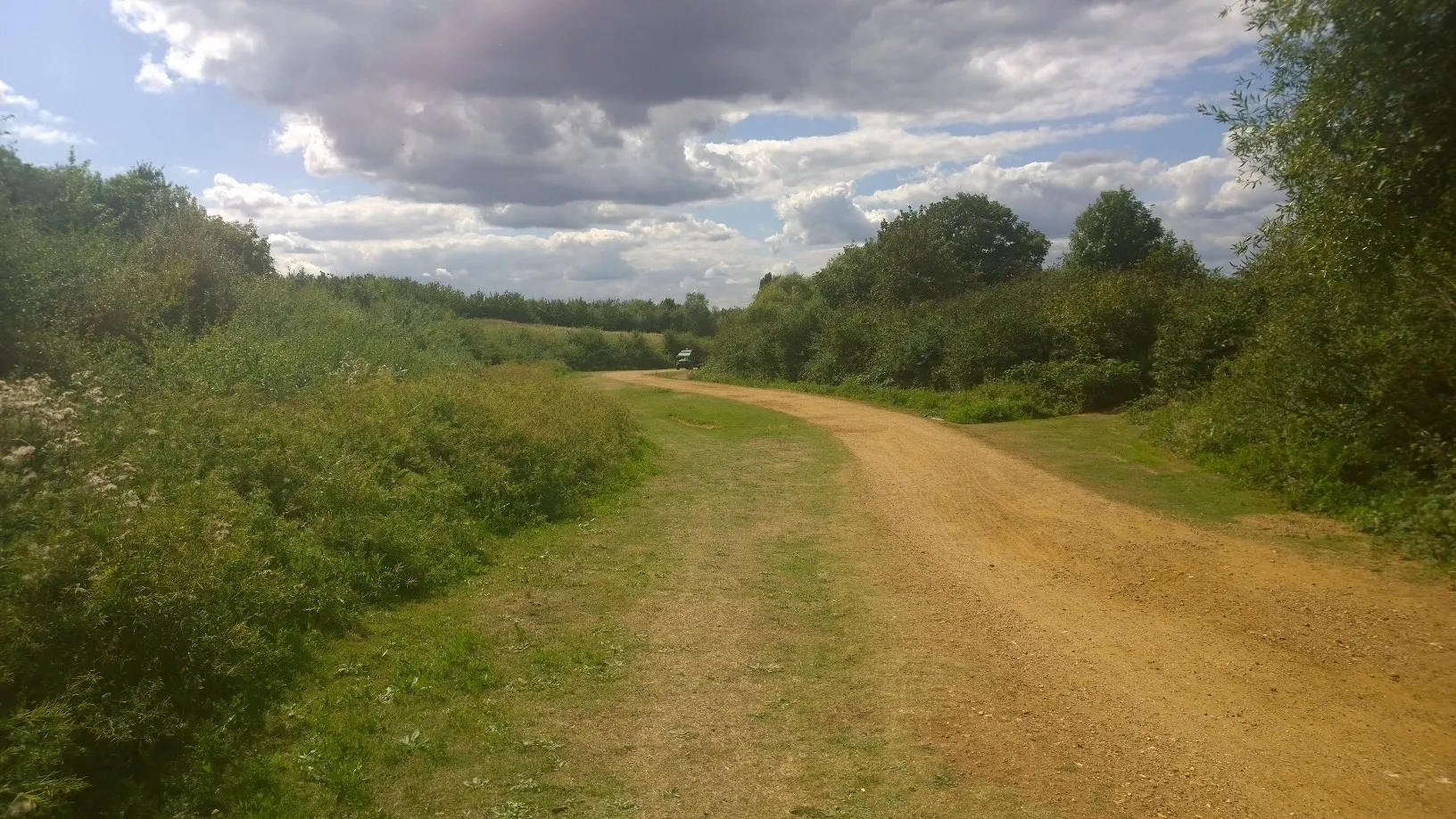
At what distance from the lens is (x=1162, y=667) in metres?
6.64

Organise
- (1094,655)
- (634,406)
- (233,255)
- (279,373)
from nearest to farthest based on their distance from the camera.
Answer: (1094,655) < (279,373) < (233,255) < (634,406)

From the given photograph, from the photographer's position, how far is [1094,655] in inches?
273

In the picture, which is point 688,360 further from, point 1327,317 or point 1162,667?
point 1162,667

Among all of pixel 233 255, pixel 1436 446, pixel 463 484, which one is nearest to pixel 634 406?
pixel 233 255

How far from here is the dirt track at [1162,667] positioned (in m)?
5.00

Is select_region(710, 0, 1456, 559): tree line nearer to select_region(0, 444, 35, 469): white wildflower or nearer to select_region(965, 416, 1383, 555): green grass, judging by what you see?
select_region(965, 416, 1383, 555): green grass

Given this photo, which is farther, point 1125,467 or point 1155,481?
point 1125,467

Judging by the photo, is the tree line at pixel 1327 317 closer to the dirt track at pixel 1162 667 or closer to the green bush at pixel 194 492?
the dirt track at pixel 1162 667

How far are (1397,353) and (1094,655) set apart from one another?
697cm

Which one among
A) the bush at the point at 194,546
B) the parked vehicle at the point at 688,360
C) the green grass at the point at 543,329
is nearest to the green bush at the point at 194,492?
the bush at the point at 194,546

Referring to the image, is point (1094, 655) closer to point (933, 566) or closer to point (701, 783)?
point (933, 566)

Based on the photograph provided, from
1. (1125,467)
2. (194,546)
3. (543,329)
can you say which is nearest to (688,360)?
(543,329)

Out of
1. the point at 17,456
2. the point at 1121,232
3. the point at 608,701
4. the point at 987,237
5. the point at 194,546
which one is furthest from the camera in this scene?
the point at 987,237

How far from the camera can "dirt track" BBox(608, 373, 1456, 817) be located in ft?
16.4
